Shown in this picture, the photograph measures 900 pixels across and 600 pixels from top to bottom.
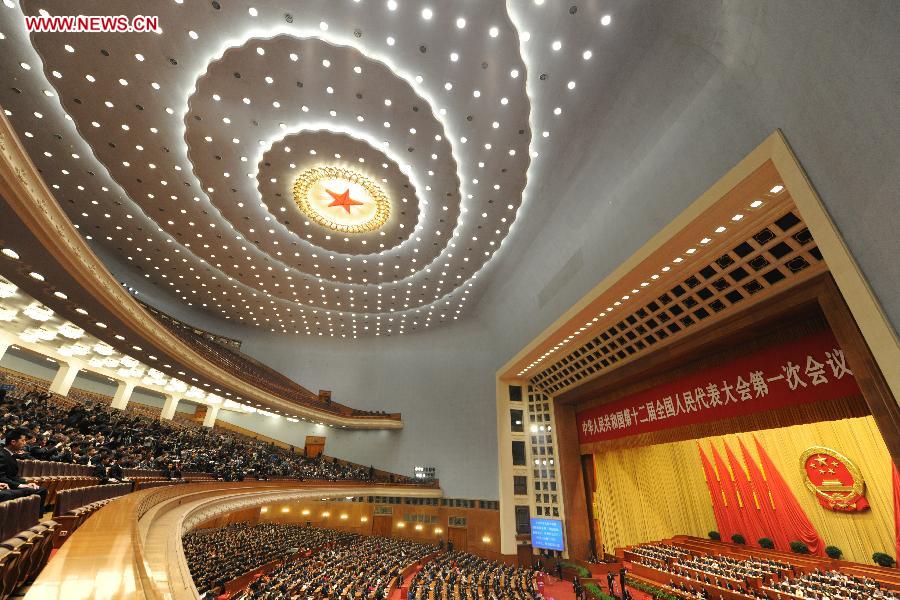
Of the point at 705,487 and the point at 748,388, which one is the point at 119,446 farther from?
the point at 705,487

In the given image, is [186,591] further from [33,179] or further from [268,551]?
[268,551]

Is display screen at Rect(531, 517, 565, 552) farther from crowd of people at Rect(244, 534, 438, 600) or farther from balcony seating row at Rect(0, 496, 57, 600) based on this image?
balcony seating row at Rect(0, 496, 57, 600)

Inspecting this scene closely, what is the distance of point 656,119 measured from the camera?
7.66 metres

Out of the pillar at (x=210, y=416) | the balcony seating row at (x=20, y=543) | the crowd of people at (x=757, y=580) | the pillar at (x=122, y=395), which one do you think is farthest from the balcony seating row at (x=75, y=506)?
the pillar at (x=210, y=416)

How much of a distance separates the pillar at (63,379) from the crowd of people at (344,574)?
9.79 meters

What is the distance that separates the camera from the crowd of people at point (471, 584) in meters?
8.09

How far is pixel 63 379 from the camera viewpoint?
1334cm

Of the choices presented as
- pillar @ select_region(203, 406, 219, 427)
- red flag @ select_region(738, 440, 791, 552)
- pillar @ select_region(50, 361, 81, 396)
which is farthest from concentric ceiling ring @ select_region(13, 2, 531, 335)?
red flag @ select_region(738, 440, 791, 552)

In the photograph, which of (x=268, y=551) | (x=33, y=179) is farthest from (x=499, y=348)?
(x=33, y=179)

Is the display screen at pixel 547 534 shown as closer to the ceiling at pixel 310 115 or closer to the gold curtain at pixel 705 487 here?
the gold curtain at pixel 705 487

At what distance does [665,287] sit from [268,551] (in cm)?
1199

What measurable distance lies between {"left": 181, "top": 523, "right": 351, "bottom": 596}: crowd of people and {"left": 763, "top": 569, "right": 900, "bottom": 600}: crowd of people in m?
9.88

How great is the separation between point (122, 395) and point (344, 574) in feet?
41.5

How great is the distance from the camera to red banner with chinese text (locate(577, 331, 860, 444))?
272 inches
